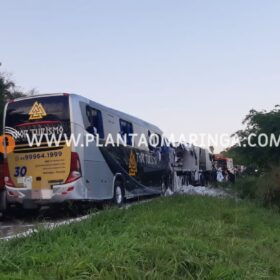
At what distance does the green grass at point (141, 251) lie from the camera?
499cm

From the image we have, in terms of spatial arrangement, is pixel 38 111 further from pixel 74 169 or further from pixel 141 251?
pixel 141 251

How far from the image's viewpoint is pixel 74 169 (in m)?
11.7

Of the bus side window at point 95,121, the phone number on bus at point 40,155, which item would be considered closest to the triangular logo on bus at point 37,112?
the phone number on bus at point 40,155

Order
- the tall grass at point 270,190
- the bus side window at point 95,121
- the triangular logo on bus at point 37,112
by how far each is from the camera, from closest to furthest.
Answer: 1. the triangular logo on bus at point 37,112
2. the bus side window at point 95,121
3. the tall grass at point 270,190

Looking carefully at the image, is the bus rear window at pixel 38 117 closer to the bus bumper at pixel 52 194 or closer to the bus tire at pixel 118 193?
the bus bumper at pixel 52 194

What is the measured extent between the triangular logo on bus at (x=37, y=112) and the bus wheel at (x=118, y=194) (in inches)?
135

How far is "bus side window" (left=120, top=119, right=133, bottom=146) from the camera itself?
15.6 metres

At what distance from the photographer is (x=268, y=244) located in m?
8.05

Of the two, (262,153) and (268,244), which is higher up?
(262,153)

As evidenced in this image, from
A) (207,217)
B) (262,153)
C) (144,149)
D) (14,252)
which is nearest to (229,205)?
(207,217)

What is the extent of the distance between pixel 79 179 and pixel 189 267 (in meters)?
6.47

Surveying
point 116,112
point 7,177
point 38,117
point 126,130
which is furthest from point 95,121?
point 126,130

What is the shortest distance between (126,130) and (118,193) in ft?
7.92

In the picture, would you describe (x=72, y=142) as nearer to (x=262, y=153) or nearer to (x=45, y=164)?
(x=45, y=164)
